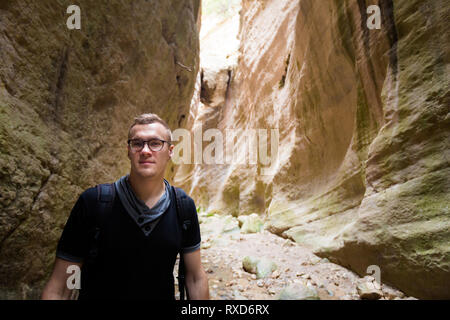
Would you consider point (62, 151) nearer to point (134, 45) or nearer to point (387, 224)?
point (134, 45)

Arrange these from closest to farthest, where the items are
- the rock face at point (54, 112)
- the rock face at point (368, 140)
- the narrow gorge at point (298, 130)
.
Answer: the rock face at point (54, 112)
the narrow gorge at point (298, 130)
the rock face at point (368, 140)

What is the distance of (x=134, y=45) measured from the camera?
4465 millimetres

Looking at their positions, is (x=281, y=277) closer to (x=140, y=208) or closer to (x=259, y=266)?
(x=259, y=266)

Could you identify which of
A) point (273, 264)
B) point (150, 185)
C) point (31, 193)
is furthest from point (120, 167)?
point (273, 264)

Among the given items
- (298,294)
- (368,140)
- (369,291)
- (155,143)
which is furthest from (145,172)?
(368,140)

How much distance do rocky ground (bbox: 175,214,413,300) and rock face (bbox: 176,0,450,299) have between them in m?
0.26

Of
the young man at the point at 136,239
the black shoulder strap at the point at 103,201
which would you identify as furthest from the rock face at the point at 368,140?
the black shoulder strap at the point at 103,201

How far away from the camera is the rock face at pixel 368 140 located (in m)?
3.22

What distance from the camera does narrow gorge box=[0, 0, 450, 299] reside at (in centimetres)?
252

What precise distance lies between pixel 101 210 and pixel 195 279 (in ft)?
2.52

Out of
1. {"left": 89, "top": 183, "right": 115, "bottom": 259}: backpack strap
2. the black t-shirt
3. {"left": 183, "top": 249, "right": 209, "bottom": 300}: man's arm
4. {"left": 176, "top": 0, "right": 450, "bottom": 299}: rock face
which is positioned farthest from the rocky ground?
{"left": 89, "top": 183, "right": 115, "bottom": 259}: backpack strap

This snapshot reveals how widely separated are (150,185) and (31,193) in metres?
1.63

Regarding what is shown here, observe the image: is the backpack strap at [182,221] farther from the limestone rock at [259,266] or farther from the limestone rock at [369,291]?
the limestone rock at [259,266]

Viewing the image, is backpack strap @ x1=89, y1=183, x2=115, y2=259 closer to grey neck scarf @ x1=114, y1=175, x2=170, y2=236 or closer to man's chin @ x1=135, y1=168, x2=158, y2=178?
grey neck scarf @ x1=114, y1=175, x2=170, y2=236
